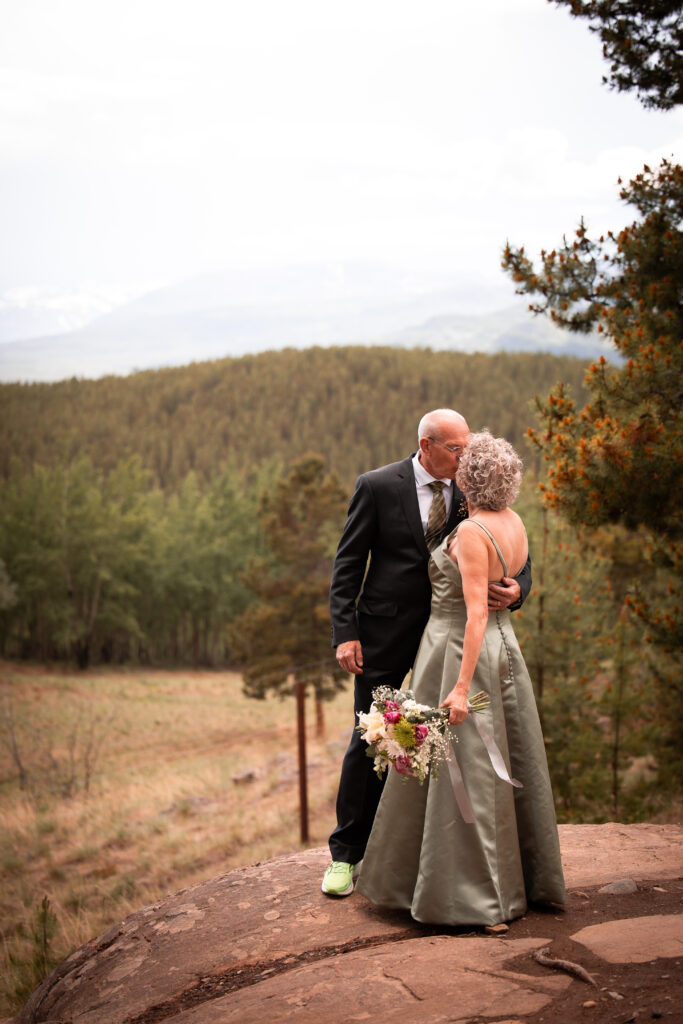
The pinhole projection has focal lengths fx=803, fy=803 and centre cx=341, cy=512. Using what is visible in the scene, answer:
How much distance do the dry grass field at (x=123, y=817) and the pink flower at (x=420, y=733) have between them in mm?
2849

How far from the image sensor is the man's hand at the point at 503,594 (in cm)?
321

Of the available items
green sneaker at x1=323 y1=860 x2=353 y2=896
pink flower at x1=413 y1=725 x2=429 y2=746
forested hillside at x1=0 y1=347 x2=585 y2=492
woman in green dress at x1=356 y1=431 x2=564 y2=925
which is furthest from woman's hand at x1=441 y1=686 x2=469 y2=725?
forested hillside at x1=0 y1=347 x2=585 y2=492

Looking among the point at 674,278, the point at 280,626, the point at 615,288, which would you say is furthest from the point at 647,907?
the point at 280,626

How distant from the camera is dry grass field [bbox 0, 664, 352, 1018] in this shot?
6.74m

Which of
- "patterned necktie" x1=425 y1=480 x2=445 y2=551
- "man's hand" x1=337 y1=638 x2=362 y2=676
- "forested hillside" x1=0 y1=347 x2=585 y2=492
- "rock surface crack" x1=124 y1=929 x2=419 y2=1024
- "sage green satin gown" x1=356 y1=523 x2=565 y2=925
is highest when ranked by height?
"forested hillside" x1=0 y1=347 x2=585 y2=492

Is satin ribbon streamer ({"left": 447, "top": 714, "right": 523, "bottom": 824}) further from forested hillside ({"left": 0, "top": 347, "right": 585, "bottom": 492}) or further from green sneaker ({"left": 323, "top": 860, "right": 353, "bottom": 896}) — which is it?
forested hillside ({"left": 0, "top": 347, "right": 585, "bottom": 492})

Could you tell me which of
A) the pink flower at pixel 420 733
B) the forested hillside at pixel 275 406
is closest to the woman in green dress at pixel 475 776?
the pink flower at pixel 420 733

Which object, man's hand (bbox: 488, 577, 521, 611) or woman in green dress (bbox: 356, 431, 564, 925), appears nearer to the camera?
woman in green dress (bbox: 356, 431, 564, 925)

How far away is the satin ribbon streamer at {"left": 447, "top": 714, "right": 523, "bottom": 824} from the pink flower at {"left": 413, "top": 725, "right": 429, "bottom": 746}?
7.8 inches

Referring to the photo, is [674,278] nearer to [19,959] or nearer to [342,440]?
[19,959]

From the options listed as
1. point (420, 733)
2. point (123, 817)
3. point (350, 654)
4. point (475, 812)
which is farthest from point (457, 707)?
point (123, 817)

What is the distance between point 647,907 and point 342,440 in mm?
115784

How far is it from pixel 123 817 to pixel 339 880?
32.1 feet

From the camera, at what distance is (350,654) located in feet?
11.9
